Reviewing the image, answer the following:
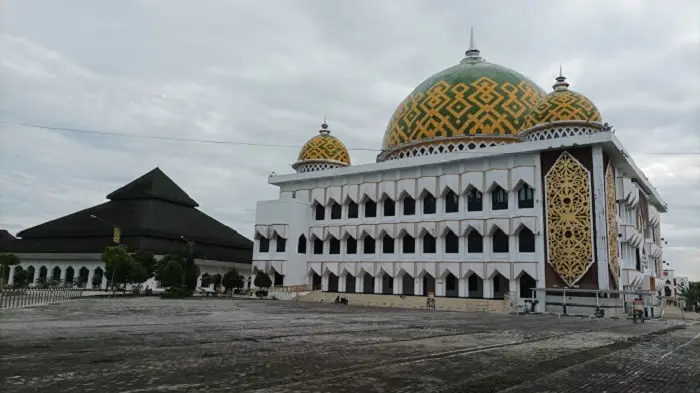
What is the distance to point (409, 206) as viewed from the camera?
35031 millimetres

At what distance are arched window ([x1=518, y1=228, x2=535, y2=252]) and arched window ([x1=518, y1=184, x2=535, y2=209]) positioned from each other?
4.58ft

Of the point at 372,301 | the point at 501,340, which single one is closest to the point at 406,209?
the point at 372,301

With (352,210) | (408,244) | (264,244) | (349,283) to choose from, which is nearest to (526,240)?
(408,244)

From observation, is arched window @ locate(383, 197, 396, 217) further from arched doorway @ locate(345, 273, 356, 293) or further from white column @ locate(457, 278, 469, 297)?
white column @ locate(457, 278, 469, 297)

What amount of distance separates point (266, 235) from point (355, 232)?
6917mm

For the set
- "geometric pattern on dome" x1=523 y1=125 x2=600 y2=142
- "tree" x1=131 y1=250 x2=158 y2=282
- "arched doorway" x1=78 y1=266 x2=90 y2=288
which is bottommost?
"arched doorway" x1=78 y1=266 x2=90 y2=288

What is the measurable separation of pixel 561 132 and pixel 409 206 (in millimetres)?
10840

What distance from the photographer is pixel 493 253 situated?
98.9 feet

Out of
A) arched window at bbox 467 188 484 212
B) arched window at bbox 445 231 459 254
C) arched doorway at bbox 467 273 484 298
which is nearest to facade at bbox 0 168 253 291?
arched window at bbox 445 231 459 254

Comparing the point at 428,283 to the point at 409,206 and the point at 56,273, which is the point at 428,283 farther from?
the point at 56,273

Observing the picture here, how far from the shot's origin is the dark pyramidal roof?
42656 millimetres

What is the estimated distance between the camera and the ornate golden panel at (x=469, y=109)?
3481 cm

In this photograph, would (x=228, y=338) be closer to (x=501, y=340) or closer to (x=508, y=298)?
(x=501, y=340)

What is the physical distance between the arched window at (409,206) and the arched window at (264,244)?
10781 millimetres
